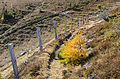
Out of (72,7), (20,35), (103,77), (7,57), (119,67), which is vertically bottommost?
(7,57)

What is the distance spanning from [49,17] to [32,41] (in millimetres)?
15811

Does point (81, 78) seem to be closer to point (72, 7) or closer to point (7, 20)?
point (7, 20)

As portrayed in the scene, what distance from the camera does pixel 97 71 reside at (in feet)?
21.5

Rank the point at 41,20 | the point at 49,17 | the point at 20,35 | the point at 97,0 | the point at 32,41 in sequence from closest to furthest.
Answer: the point at 32,41 → the point at 20,35 → the point at 41,20 → the point at 49,17 → the point at 97,0

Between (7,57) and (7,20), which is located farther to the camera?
(7,20)

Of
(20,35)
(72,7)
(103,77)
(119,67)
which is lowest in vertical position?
(20,35)

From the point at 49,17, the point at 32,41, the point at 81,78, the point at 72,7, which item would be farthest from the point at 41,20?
the point at 81,78

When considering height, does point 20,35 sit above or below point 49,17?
below

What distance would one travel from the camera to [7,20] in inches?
1549

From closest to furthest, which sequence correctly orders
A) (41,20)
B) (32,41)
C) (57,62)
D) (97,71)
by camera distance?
(97,71)
(57,62)
(32,41)
(41,20)

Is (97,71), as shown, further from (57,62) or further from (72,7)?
(72,7)

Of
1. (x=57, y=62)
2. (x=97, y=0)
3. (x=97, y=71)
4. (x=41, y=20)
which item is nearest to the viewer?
(x=97, y=71)

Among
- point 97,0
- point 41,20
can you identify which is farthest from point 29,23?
point 97,0

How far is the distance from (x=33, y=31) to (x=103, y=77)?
27.9m
